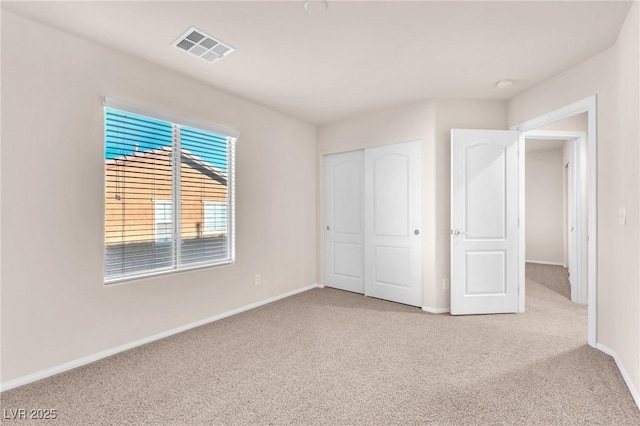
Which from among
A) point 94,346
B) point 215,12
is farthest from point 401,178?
point 94,346

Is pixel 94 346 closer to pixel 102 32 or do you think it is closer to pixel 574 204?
pixel 102 32

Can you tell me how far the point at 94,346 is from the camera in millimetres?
2451

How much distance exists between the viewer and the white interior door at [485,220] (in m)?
3.54

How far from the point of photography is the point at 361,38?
2393 mm

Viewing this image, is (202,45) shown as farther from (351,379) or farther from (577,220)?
(577,220)

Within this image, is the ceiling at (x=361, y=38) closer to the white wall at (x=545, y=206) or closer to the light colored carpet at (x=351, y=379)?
the light colored carpet at (x=351, y=379)

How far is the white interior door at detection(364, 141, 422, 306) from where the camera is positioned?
3871 millimetres

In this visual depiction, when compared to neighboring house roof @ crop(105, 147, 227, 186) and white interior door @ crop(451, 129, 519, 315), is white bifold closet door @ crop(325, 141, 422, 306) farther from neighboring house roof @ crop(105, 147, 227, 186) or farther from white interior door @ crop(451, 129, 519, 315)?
neighboring house roof @ crop(105, 147, 227, 186)

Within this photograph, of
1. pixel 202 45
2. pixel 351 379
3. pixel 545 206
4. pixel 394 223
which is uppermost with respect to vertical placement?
pixel 202 45

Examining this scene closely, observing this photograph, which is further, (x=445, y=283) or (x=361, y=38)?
(x=445, y=283)

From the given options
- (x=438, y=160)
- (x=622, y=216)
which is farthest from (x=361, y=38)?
(x=622, y=216)

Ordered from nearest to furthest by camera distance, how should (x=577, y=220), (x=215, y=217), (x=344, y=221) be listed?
(x=215, y=217)
(x=577, y=220)
(x=344, y=221)

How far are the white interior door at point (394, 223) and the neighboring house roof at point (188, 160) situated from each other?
1984mm

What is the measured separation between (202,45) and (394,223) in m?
2.89
